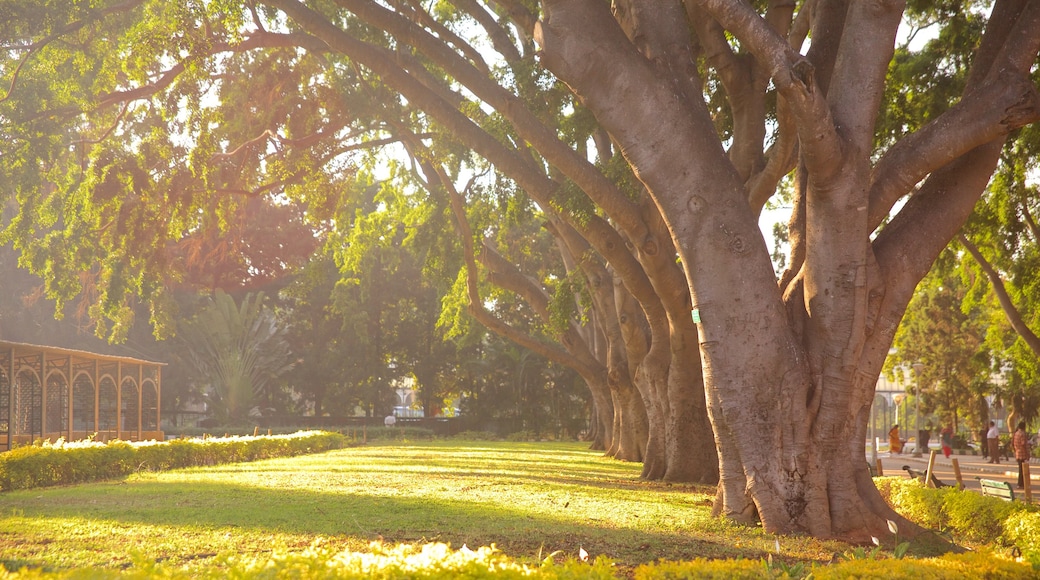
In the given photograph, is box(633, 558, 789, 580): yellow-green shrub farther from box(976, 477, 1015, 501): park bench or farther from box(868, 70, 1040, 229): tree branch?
box(976, 477, 1015, 501): park bench

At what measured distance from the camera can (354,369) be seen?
4744 centimetres

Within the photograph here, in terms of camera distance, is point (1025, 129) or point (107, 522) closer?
point (107, 522)

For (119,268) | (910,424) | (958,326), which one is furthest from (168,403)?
(910,424)

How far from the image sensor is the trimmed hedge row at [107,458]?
46.1 ft

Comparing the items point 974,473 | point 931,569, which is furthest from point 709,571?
point 974,473

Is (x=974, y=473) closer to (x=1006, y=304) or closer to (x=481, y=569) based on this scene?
(x=1006, y=304)

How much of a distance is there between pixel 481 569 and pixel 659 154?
6174 mm

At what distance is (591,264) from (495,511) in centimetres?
821

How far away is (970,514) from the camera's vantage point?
1038cm

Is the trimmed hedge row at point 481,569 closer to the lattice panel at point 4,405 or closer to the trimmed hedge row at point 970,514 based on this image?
the trimmed hedge row at point 970,514

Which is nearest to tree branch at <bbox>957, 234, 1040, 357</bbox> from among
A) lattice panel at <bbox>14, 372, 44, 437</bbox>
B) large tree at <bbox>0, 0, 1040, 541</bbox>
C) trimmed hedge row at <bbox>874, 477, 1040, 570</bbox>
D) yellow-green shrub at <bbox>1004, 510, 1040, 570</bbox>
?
large tree at <bbox>0, 0, 1040, 541</bbox>

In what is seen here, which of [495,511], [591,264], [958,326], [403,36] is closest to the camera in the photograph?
[495,511]

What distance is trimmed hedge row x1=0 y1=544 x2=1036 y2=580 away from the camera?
392 cm

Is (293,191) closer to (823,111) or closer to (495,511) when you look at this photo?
(495,511)
